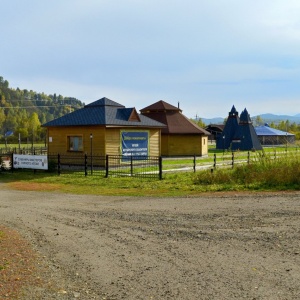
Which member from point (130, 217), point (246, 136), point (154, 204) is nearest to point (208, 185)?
point (154, 204)

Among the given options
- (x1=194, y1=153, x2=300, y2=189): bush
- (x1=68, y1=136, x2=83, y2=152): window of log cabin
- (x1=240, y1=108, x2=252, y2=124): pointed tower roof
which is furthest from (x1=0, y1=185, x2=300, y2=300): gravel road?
(x1=240, y1=108, x2=252, y2=124): pointed tower roof

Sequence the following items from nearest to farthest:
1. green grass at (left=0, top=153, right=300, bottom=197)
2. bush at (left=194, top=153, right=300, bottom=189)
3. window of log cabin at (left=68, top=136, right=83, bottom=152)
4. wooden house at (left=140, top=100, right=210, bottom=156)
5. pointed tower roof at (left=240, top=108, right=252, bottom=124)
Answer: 1. green grass at (left=0, top=153, right=300, bottom=197)
2. bush at (left=194, top=153, right=300, bottom=189)
3. window of log cabin at (left=68, top=136, right=83, bottom=152)
4. wooden house at (left=140, top=100, right=210, bottom=156)
5. pointed tower roof at (left=240, top=108, right=252, bottom=124)

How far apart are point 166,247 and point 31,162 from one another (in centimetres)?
1804

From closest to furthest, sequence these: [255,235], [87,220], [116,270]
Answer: [116,270] < [255,235] < [87,220]

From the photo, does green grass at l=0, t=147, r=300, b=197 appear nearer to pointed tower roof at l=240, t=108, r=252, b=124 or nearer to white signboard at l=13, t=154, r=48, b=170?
white signboard at l=13, t=154, r=48, b=170

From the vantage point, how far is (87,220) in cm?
1062

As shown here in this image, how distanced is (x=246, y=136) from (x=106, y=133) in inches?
1163

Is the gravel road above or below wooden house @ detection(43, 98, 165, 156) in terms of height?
below

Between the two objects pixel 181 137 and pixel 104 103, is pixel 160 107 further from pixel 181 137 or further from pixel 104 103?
pixel 104 103

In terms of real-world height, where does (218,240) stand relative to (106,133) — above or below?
below

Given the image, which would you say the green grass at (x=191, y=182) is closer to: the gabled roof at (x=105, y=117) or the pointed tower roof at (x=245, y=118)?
the gabled roof at (x=105, y=117)

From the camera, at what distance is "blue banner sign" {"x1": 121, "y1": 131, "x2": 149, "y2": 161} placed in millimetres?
27406

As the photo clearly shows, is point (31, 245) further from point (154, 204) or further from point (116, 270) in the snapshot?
point (154, 204)

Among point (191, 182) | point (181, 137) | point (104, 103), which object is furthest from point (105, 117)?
point (181, 137)
